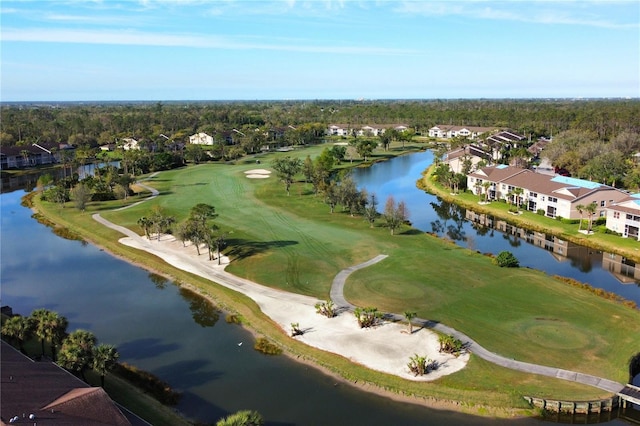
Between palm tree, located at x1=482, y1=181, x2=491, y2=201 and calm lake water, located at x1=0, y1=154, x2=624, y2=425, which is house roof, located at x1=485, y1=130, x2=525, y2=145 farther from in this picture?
calm lake water, located at x1=0, y1=154, x2=624, y2=425

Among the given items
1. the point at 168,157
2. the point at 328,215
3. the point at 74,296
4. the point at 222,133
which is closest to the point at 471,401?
the point at 74,296

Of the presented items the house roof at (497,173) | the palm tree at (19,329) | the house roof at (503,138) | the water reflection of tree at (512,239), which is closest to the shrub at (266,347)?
the palm tree at (19,329)

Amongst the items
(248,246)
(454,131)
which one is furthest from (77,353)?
(454,131)

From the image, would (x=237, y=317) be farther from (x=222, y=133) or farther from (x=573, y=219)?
(x=222, y=133)

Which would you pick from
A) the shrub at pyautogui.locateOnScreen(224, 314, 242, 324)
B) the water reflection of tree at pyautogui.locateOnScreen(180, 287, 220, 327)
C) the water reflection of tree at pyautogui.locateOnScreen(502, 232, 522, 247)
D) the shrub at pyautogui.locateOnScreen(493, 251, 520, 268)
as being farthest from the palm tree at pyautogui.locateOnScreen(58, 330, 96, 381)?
the water reflection of tree at pyautogui.locateOnScreen(502, 232, 522, 247)

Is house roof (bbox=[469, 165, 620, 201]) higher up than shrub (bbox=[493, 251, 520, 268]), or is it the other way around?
house roof (bbox=[469, 165, 620, 201])

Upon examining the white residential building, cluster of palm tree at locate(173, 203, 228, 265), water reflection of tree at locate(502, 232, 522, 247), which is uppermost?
the white residential building
